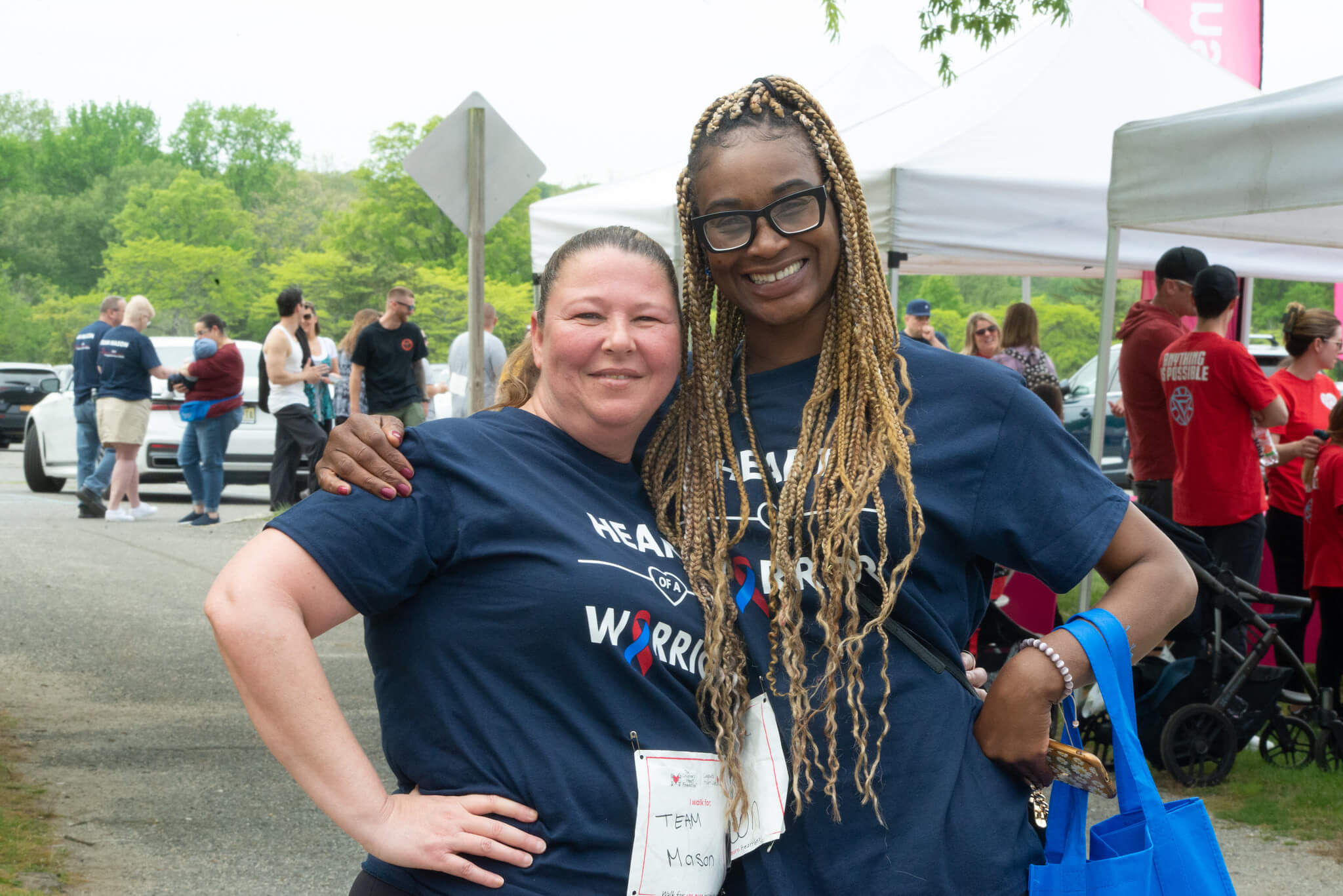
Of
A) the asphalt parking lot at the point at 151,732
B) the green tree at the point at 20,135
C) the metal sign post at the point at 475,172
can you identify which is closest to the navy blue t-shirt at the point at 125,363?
the asphalt parking lot at the point at 151,732

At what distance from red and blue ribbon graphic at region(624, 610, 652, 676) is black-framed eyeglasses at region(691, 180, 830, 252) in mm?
567

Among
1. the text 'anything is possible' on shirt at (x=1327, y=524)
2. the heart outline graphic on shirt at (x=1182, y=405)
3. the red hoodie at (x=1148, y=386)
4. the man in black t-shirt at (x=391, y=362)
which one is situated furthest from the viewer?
→ the man in black t-shirt at (x=391, y=362)

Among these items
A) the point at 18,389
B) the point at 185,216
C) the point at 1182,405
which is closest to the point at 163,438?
the point at 1182,405

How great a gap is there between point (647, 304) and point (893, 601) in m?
0.58

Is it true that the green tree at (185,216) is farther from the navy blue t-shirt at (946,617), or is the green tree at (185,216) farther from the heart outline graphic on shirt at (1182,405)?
the navy blue t-shirt at (946,617)

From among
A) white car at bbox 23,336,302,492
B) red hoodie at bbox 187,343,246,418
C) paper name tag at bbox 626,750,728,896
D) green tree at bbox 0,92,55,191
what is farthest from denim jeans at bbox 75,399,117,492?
green tree at bbox 0,92,55,191

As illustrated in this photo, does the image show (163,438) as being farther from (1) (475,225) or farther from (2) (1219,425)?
(2) (1219,425)

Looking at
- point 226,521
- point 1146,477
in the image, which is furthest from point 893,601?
point 226,521

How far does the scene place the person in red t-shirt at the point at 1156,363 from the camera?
616 cm

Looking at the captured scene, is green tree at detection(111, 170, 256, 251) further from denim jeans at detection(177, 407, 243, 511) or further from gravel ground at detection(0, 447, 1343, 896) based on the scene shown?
gravel ground at detection(0, 447, 1343, 896)

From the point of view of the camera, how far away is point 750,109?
182cm

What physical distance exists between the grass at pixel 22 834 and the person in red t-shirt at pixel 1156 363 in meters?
5.13

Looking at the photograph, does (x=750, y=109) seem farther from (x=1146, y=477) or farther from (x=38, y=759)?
(x=1146, y=477)

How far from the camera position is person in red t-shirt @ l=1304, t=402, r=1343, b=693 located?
17.9 feet
